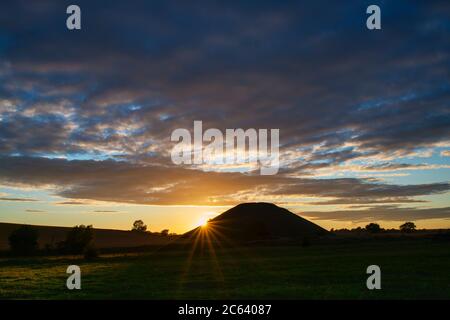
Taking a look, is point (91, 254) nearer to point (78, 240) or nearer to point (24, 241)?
point (78, 240)

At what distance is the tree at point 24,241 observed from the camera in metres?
108

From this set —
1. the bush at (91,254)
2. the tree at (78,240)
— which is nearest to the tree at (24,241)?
the tree at (78,240)

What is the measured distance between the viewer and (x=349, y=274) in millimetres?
43000

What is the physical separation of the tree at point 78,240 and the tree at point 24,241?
7316mm

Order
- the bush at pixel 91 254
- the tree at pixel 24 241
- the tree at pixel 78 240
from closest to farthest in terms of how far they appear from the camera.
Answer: the bush at pixel 91 254
the tree at pixel 24 241
the tree at pixel 78 240

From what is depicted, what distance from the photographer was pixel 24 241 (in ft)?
361

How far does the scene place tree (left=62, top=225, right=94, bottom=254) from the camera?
113 meters

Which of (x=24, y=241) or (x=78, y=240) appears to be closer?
(x=24, y=241)

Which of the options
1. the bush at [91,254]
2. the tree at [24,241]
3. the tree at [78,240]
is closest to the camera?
the bush at [91,254]

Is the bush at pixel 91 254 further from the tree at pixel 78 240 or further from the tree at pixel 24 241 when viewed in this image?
the tree at pixel 24 241

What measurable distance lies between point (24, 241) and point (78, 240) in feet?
40.9

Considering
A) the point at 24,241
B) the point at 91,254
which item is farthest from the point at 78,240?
the point at 91,254
